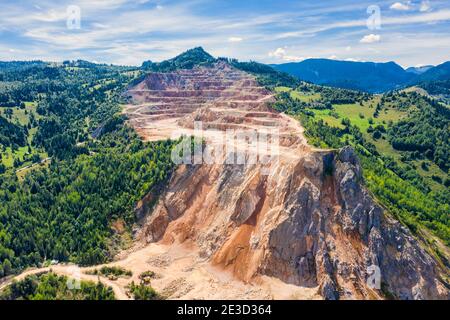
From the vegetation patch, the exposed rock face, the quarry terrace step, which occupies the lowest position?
the vegetation patch

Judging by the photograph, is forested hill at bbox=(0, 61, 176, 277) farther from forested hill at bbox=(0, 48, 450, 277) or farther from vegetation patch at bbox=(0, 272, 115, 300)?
vegetation patch at bbox=(0, 272, 115, 300)

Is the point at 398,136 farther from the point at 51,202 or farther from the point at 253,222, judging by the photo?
the point at 51,202

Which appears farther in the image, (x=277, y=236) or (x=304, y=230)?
(x=277, y=236)

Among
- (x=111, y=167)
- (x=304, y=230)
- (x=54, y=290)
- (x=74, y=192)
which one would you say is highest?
(x=111, y=167)

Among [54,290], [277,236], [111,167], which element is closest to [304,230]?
[277,236]

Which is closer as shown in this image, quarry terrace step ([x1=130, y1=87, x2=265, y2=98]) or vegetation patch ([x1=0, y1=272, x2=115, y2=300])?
vegetation patch ([x1=0, y1=272, x2=115, y2=300])

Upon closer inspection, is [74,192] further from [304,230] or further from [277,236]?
[304,230]

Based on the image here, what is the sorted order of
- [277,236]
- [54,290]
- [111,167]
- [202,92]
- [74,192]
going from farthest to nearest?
1. [202,92]
2. [111,167]
3. [74,192]
4. [277,236]
5. [54,290]

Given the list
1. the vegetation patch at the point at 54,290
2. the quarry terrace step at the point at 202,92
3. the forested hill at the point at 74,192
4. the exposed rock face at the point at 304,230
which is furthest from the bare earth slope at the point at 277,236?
the quarry terrace step at the point at 202,92

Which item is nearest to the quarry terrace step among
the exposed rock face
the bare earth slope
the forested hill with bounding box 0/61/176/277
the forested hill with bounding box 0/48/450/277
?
the forested hill with bounding box 0/48/450/277
